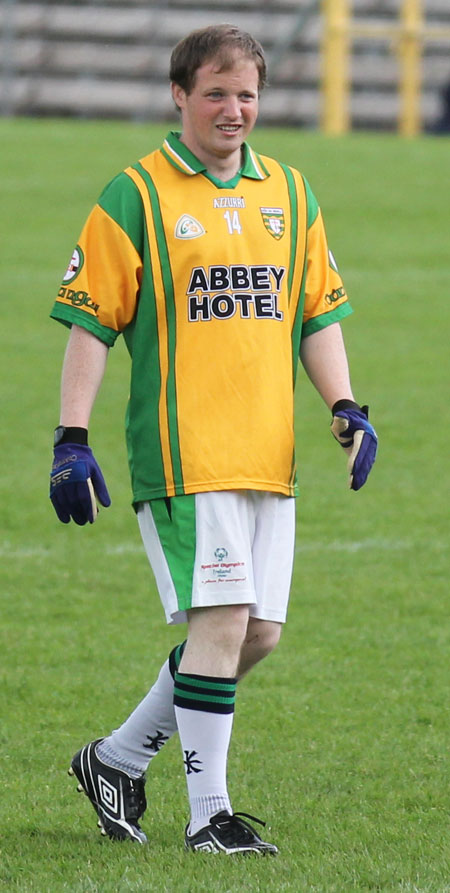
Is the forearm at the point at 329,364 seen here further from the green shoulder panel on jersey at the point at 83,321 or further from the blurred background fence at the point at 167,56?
the blurred background fence at the point at 167,56

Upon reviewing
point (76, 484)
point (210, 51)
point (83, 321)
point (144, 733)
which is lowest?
point (144, 733)

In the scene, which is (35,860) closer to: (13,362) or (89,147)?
(13,362)

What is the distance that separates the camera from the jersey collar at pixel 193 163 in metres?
3.95

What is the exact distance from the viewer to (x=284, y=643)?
6.10 m

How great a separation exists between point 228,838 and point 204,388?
3.41 feet

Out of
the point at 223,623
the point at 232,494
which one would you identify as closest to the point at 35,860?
the point at 223,623

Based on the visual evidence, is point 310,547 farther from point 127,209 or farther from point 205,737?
point 127,209

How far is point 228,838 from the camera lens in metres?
3.77

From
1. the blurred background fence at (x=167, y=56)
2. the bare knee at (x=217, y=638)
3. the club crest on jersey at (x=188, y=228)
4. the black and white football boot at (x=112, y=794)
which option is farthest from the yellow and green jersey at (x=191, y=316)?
the blurred background fence at (x=167, y=56)

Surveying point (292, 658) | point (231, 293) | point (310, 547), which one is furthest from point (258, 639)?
point (310, 547)

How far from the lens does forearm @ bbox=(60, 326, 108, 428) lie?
3854 millimetres

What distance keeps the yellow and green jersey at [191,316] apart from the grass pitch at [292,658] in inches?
34.5

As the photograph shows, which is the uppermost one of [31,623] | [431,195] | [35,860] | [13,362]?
[431,195]

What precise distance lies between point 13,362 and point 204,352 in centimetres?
856
